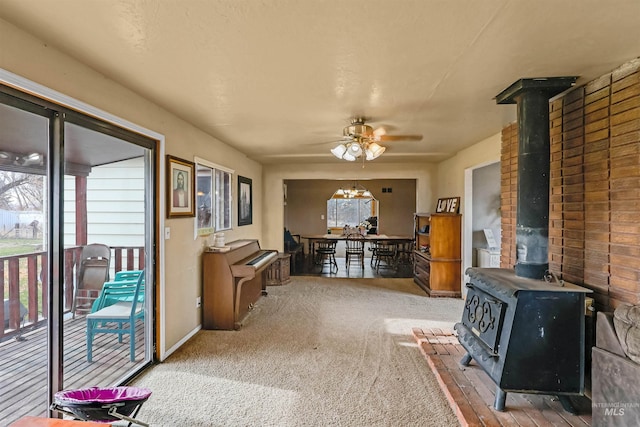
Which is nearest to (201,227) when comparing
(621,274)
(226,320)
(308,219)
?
(226,320)

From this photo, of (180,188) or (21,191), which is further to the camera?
(180,188)

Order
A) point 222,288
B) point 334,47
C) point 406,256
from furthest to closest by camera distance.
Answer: point 406,256, point 222,288, point 334,47

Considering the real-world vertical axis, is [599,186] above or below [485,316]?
above

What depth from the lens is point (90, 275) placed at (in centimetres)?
299

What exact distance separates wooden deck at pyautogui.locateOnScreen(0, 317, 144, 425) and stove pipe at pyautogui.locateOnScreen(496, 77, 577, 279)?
10.6 ft

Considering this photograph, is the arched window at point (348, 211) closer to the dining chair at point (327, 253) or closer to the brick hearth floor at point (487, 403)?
the dining chair at point (327, 253)

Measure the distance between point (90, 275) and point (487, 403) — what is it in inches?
141

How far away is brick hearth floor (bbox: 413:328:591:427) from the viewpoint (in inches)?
75.1

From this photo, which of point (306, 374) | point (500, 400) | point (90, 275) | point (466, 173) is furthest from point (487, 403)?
point (90, 275)

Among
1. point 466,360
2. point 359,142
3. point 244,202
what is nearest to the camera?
point 466,360

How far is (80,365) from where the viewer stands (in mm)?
2613

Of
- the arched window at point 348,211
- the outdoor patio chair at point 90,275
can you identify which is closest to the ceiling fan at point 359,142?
the outdoor patio chair at point 90,275

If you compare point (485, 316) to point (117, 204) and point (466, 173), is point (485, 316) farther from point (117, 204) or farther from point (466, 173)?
point (117, 204)

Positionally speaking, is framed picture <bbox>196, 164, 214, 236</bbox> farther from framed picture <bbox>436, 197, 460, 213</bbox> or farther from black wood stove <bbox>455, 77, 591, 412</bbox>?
framed picture <bbox>436, 197, 460, 213</bbox>
